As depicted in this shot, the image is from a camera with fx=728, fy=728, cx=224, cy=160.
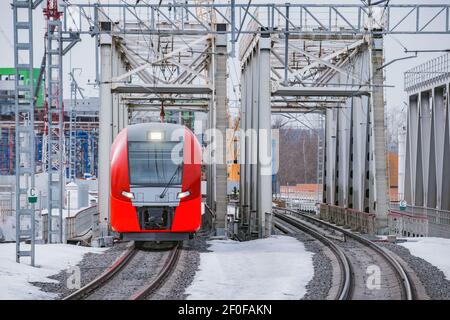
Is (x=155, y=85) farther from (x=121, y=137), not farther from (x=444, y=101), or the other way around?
(x=444, y=101)

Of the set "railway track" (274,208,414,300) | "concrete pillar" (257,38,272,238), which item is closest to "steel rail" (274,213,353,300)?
"railway track" (274,208,414,300)

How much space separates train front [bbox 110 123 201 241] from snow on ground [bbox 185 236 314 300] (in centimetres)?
121

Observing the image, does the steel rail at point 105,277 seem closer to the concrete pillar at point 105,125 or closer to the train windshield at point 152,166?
the train windshield at point 152,166

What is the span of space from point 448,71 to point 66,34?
15.0 metres

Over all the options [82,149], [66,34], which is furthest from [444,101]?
[82,149]

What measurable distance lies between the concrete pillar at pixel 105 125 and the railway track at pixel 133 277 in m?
4.46

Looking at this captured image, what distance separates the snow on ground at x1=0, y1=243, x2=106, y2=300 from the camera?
11.8 meters

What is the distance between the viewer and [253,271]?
15.3m

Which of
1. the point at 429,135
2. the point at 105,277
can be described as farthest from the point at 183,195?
the point at 429,135

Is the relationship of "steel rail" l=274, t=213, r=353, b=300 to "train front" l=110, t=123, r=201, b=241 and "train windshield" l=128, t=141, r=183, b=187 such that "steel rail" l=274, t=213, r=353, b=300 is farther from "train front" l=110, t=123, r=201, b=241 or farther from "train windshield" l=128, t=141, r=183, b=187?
"train windshield" l=128, t=141, r=183, b=187

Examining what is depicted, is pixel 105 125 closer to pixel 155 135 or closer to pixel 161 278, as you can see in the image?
pixel 155 135

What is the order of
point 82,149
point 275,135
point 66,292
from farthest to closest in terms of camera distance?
point 82,149 < point 275,135 < point 66,292

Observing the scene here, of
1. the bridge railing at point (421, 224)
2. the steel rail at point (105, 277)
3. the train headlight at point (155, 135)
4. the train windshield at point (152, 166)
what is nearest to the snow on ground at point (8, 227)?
the steel rail at point (105, 277)
